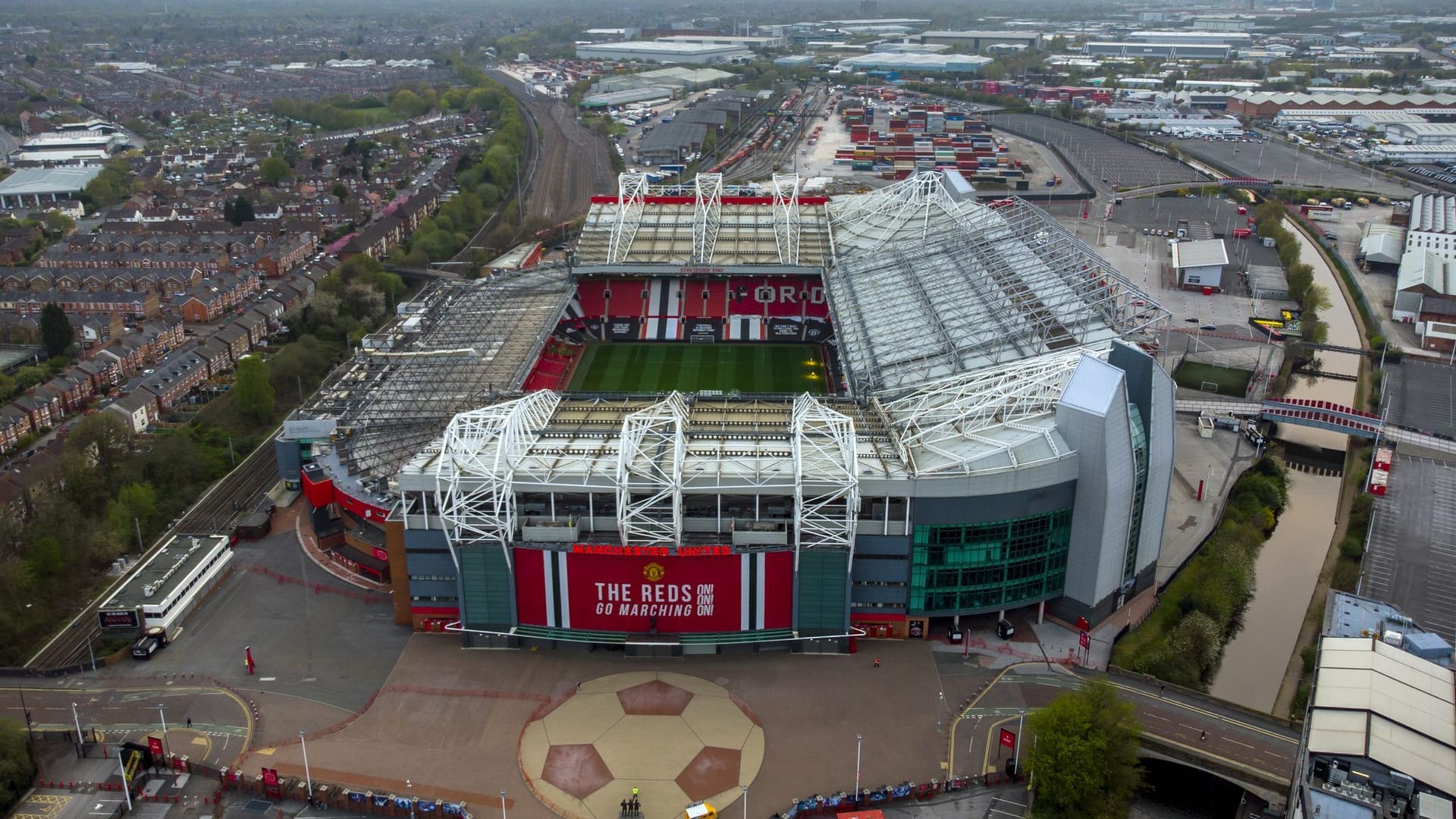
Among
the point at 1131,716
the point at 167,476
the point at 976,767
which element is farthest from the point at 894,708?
the point at 167,476

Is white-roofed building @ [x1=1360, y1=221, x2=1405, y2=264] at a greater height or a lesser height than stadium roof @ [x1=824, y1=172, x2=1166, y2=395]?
lesser

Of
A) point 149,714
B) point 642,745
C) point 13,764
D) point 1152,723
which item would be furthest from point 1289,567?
point 13,764

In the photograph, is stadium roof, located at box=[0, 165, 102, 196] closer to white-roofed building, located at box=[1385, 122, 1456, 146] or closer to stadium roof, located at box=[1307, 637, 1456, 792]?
stadium roof, located at box=[1307, 637, 1456, 792]

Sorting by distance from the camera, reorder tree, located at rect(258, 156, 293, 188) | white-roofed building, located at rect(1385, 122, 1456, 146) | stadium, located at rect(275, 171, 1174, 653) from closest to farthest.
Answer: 1. stadium, located at rect(275, 171, 1174, 653)
2. tree, located at rect(258, 156, 293, 188)
3. white-roofed building, located at rect(1385, 122, 1456, 146)

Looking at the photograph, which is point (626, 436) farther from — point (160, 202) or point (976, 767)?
point (160, 202)

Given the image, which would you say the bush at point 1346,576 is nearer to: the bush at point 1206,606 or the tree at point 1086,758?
the bush at point 1206,606

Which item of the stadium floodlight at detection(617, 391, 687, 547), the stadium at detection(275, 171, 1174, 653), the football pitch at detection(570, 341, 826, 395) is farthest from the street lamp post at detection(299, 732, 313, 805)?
the football pitch at detection(570, 341, 826, 395)
